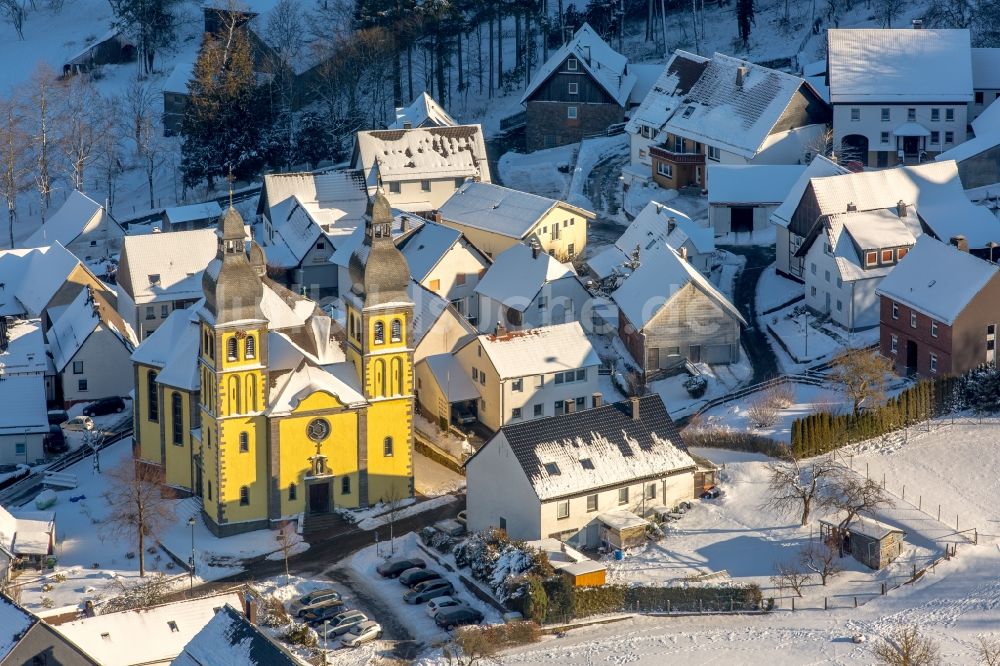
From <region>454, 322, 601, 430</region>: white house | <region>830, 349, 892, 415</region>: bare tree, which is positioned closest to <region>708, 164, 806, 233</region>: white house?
<region>454, 322, 601, 430</region>: white house

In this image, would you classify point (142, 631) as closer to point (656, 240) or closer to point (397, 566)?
point (397, 566)

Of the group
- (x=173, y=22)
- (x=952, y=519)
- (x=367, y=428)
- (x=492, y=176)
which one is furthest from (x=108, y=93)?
(x=952, y=519)

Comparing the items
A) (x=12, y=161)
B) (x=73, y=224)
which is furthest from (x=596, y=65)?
(x=12, y=161)

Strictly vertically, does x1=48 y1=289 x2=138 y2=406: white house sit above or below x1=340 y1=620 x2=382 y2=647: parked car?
above

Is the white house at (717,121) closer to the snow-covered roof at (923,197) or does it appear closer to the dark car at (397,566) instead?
the snow-covered roof at (923,197)

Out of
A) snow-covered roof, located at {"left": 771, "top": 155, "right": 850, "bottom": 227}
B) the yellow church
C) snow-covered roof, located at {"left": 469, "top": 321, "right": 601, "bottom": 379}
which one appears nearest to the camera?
the yellow church

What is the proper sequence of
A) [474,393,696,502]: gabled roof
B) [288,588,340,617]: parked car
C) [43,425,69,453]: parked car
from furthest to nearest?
1. [43,425,69,453]: parked car
2. [474,393,696,502]: gabled roof
3. [288,588,340,617]: parked car

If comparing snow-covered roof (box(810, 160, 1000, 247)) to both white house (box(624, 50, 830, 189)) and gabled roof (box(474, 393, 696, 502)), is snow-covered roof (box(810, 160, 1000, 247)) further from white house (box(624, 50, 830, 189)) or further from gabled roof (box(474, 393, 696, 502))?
gabled roof (box(474, 393, 696, 502))
